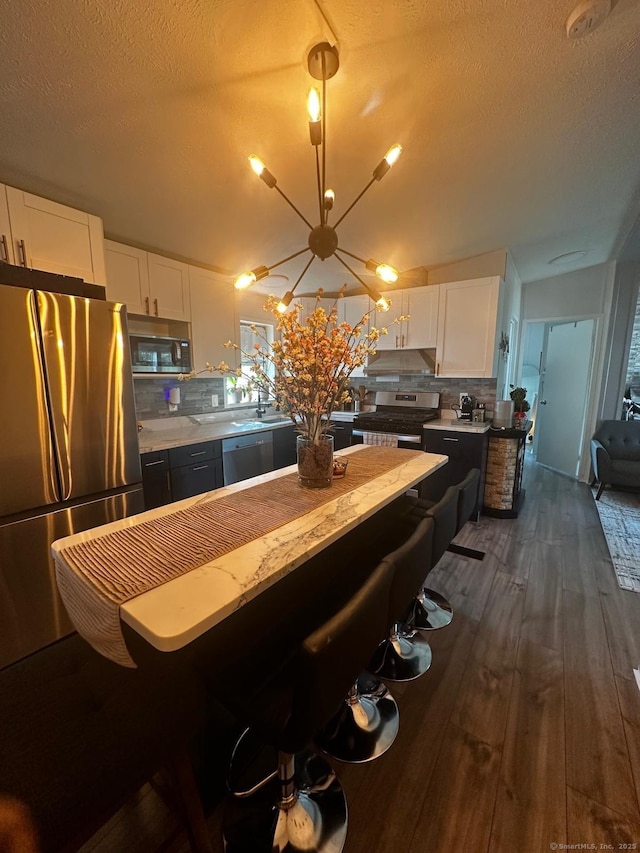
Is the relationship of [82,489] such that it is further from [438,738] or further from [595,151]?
[595,151]

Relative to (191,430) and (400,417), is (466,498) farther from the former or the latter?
(191,430)

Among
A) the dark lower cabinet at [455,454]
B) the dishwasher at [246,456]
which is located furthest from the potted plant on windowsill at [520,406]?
the dishwasher at [246,456]

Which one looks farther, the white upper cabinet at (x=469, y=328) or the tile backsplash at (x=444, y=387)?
the tile backsplash at (x=444, y=387)

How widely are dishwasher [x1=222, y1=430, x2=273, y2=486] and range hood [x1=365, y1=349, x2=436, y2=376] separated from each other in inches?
61.1

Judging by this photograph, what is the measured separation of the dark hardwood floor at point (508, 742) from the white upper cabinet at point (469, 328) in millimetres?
2038

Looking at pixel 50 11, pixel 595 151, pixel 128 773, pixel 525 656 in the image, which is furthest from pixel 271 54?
pixel 525 656

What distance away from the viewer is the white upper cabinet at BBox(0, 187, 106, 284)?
1944mm

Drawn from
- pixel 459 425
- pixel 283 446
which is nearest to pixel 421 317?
pixel 459 425

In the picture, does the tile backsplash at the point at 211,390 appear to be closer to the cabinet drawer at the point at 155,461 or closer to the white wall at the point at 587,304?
the cabinet drawer at the point at 155,461

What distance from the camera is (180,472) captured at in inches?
108

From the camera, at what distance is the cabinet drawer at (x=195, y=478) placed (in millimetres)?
2736

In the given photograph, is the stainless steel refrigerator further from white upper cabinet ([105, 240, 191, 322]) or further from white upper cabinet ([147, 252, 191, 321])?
white upper cabinet ([147, 252, 191, 321])

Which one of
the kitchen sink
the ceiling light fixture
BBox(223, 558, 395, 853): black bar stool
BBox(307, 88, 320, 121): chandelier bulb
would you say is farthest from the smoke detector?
the kitchen sink

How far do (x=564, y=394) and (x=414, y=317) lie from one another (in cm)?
293
